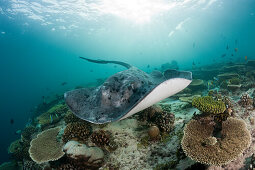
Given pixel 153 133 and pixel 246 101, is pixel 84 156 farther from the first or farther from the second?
pixel 246 101

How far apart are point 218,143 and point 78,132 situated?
4.15m

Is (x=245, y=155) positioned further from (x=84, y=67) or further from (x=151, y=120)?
(x=84, y=67)

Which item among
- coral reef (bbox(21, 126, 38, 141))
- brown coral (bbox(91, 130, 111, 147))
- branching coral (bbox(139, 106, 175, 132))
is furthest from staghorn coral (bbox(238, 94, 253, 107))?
coral reef (bbox(21, 126, 38, 141))

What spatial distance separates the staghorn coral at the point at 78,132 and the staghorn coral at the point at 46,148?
0.49 m

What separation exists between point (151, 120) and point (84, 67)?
149003mm

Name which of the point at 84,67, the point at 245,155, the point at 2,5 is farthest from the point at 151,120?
the point at 84,67

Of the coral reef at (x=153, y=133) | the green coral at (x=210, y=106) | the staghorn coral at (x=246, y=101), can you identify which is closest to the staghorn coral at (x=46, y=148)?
the coral reef at (x=153, y=133)

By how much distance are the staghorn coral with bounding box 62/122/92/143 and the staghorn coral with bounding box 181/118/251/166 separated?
3.22 meters

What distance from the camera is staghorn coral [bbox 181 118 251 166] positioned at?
8.31 ft

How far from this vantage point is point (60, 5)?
23203mm

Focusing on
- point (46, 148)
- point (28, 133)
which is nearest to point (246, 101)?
point (46, 148)

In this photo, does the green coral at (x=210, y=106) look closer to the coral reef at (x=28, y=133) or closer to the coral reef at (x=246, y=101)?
the coral reef at (x=246, y=101)

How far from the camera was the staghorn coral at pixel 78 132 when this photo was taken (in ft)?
14.5

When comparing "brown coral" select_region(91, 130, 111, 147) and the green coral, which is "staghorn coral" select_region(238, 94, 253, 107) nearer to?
the green coral
